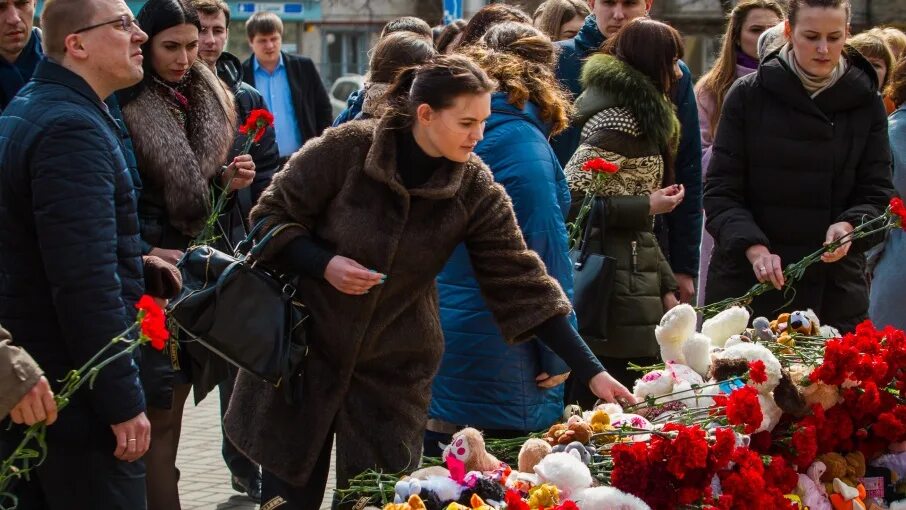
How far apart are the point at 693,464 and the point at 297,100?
238 inches

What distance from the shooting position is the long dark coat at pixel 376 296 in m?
3.85

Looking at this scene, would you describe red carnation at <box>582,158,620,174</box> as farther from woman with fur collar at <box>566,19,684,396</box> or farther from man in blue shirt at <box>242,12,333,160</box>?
man in blue shirt at <box>242,12,333,160</box>

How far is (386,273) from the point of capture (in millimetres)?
3850

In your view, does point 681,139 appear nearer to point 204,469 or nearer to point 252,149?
point 252,149

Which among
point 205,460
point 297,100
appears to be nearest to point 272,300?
point 205,460

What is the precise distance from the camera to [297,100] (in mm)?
8922

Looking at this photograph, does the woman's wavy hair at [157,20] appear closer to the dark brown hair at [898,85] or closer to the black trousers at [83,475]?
the black trousers at [83,475]

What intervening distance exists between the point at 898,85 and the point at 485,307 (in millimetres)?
3280

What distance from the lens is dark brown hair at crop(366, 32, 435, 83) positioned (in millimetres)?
4746

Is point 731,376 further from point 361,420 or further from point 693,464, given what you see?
point 361,420

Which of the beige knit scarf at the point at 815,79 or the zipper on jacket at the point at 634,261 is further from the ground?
the beige knit scarf at the point at 815,79

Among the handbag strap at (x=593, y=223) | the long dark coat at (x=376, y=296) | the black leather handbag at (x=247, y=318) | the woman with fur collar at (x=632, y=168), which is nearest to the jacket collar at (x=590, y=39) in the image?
the woman with fur collar at (x=632, y=168)

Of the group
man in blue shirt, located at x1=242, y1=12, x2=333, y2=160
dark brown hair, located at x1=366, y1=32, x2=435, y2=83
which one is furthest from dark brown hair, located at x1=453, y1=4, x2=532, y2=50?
man in blue shirt, located at x1=242, y1=12, x2=333, y2=160

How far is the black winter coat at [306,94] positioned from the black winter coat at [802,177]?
381 centimetres
